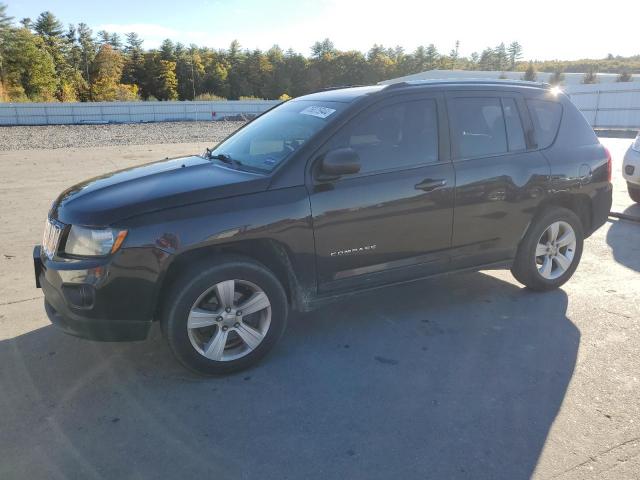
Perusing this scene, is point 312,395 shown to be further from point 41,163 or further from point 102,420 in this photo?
point 41,163

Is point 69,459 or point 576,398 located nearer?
point 69,459

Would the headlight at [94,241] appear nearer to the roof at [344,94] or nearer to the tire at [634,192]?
the roof at [344,94]

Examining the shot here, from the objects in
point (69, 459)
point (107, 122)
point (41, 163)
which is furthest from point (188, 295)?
point (107, 122)

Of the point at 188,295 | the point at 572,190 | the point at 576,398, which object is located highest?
the point at 572,190

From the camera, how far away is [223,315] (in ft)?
11.5

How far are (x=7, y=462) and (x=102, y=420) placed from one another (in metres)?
0.51

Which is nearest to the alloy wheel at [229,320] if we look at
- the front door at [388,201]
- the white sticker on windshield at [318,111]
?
the front door at [388,201]

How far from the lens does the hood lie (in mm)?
3309

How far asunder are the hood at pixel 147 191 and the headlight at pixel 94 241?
51 millimetres

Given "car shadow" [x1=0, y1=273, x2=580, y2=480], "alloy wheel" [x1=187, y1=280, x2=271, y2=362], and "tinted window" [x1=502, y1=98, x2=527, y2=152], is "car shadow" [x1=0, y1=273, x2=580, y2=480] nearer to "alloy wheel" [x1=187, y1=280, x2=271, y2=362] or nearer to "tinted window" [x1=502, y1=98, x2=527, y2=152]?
"alloy wheel" [x1=187, y1=280, x2=271, y2=362]

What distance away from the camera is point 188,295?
333 centimetres

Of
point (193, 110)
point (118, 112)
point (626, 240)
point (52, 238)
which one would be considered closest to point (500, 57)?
point (193, 110)

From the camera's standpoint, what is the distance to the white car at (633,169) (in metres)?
8.30

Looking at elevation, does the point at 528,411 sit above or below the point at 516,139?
below
